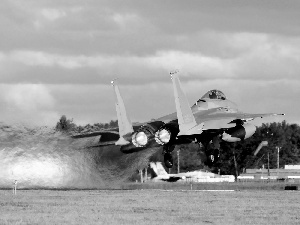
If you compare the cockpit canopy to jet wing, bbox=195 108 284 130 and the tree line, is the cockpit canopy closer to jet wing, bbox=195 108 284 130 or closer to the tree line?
jet wing, bbox=195 108 284 130

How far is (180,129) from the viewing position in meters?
48.0

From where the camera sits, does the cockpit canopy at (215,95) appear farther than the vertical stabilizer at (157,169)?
No

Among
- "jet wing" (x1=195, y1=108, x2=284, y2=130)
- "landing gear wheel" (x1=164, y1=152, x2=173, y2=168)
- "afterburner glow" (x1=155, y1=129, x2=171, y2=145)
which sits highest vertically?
"jet wing" (x1=195, y1=108, x2=284, y2=130)

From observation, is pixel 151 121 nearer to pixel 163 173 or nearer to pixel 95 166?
pixel 95 166

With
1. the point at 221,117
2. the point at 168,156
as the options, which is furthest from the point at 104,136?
the point at 221,117

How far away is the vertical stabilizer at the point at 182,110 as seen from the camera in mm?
46594

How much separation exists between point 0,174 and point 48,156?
3.11 m

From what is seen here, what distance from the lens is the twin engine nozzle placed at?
48.1 m

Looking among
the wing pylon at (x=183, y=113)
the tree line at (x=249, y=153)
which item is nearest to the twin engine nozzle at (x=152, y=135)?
the wing pylon at (x=183, y=113)

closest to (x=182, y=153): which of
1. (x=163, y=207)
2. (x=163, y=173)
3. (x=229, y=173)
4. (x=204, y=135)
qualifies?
(x=229, y=173)

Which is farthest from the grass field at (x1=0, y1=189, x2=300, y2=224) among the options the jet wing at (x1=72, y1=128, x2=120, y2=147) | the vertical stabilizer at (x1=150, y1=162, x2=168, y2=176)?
the vertical stabilizer at (x1=150, y1=162, x2=168, y2=176)

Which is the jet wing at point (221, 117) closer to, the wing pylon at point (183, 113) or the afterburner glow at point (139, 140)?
the wing pylon at point (183, 113)

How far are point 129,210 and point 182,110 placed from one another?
10.7m

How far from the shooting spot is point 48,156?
47.2m
